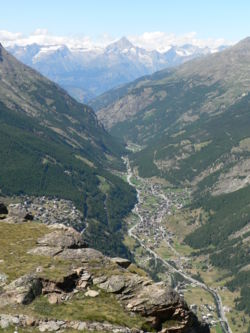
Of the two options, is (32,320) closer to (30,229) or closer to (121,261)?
(121,261)

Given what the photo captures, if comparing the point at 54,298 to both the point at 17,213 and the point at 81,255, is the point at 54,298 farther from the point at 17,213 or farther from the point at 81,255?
the point at 17,213

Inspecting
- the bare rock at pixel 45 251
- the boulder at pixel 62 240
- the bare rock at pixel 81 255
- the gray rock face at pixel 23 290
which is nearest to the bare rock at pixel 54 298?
the gray rock face at pixel 23 290

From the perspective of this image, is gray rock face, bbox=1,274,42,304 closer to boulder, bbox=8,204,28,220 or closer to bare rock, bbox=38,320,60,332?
bare rock, bbox=38,320,60,332

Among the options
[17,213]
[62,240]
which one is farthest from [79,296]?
[17,213]

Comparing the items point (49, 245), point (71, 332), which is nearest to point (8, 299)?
point (71, 332)

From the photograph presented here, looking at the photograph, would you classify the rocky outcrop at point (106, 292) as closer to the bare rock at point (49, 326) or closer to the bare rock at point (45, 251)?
the bare rock at point (49, 326)
